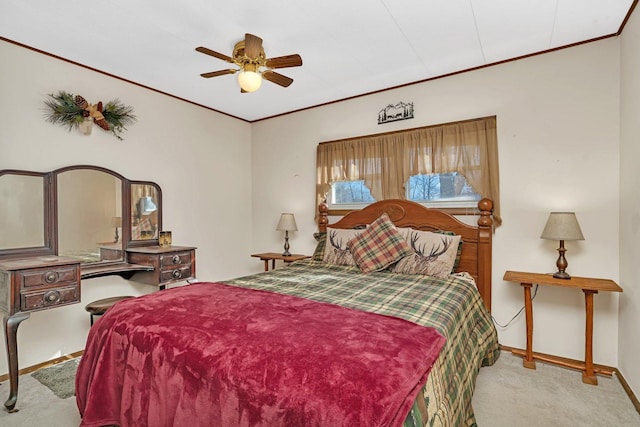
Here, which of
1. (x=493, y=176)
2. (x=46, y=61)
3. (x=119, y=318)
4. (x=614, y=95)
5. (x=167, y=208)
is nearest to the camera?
(x=119, y=318)

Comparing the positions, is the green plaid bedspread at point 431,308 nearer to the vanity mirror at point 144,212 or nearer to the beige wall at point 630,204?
the beige wall at point 630,204

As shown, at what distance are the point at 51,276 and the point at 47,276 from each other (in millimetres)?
22

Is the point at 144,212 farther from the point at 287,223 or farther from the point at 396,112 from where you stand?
the point at 396,112

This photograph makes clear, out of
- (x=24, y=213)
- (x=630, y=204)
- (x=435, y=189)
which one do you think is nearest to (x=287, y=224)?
(x=435, y=189)

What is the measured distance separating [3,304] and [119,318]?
116 cm

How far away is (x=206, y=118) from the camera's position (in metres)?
4.23

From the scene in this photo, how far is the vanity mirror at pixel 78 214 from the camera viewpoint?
258 centimetres

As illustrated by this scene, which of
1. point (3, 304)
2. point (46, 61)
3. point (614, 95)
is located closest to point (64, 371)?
point (3, 304)

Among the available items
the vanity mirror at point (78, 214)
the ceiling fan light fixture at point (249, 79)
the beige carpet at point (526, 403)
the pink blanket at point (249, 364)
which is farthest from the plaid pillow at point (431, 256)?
the vanity mirror at point (78, 214)

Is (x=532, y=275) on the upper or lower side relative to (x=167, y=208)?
lower

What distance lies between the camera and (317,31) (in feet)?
8.16

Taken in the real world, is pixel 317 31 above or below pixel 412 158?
above

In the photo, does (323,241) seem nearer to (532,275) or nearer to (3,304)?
(532,275)

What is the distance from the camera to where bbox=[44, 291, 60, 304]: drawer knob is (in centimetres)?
225
